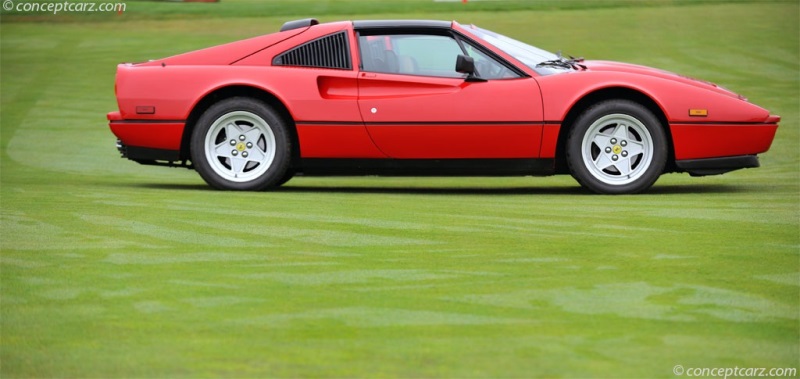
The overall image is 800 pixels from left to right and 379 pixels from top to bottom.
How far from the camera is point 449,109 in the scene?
10.0m

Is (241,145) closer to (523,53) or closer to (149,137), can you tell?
(149,137)

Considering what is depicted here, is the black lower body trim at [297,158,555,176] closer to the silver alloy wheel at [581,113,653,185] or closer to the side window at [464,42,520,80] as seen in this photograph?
the silver alloy wheel at [581,113,653,185]

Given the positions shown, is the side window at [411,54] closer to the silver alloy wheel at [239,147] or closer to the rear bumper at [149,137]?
the silver alloy wheel at [239,147]

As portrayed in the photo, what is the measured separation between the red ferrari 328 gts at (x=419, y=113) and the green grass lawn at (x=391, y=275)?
293mm

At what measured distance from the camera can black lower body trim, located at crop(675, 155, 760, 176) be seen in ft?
33.1

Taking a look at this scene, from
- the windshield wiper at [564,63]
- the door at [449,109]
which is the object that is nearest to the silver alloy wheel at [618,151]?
the door at [449,109]

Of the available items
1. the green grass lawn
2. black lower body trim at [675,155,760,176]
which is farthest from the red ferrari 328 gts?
the green grass lawn

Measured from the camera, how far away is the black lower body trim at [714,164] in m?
10.1

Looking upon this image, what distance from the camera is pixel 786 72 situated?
19219 millimetres

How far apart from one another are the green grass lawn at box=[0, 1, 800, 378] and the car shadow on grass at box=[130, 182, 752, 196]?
0.03 meters

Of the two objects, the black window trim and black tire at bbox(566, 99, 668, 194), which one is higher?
the black window trim

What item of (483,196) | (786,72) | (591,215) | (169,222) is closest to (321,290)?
(169,222)

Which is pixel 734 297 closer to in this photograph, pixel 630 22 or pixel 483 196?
pixel 483 196
